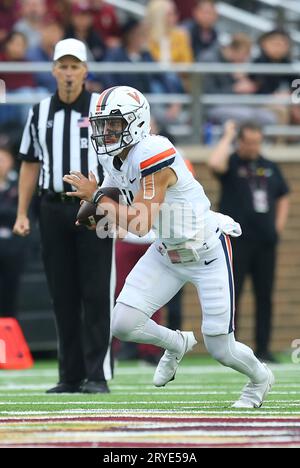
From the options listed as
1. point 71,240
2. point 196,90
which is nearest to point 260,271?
point 196,90

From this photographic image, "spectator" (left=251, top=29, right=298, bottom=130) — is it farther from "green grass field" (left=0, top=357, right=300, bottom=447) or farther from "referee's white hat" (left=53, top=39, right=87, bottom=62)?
"referee's white hat" (left=53, top=39, right=87, bottom=62)

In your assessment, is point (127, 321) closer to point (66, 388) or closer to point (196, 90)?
point (66, 388)

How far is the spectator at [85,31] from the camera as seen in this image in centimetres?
1188

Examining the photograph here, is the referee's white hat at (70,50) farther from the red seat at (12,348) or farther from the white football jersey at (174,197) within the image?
the red seat at (12,348)

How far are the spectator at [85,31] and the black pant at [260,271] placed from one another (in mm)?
2908

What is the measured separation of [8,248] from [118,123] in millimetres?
4817

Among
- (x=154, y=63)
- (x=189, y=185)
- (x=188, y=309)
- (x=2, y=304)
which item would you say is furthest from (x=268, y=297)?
(x=189, y=185)

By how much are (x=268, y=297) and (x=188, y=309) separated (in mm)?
1472

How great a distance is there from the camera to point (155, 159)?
5.63 m

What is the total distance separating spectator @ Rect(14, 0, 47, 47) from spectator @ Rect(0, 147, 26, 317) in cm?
204

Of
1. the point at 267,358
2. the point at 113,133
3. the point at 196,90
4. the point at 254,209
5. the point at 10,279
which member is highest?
the point at 196,90

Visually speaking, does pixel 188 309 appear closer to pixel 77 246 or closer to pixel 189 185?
pixel 77 246

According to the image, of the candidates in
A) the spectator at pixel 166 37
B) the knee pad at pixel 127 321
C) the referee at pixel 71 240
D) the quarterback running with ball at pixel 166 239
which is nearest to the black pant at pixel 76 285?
the referee at pixel 71 240

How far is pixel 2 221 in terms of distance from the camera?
10328 mm
